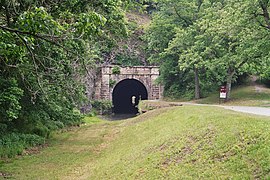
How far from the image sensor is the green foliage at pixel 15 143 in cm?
1024

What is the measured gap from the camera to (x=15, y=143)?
11.0 meters

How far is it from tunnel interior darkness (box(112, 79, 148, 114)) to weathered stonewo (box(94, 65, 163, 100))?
816 centimetres

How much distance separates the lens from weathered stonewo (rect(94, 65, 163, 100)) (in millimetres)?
33750

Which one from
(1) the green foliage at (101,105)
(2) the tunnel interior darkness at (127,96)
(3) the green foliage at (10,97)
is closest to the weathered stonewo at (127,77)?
(1) the green foliage at (101,105)

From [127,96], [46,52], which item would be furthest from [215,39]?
[127,96]

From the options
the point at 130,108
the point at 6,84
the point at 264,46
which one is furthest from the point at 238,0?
the point at 130,108

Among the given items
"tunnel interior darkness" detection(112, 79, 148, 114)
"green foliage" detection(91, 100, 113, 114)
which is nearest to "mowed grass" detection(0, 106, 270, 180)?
"green foliage" detection(91, 100, 113, 114)

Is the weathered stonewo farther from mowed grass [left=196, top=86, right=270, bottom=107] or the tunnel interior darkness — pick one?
mowed grass [left=196, top=86, right=270, bottom=107]

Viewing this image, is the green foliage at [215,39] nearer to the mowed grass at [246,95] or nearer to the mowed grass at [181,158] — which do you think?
the mowed grass at [246,95]

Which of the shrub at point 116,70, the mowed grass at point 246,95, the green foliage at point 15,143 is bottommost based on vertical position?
the green foliage at point 15,143

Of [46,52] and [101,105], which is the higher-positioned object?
[46,52]

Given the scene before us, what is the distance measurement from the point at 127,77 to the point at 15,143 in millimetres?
23647

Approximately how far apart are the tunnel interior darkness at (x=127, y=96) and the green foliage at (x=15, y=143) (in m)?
30.2

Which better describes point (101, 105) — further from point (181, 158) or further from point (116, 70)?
point (181, 158)
